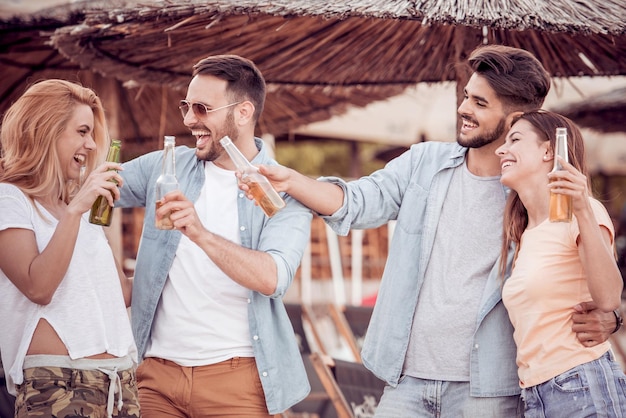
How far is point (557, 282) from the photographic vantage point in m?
2.80

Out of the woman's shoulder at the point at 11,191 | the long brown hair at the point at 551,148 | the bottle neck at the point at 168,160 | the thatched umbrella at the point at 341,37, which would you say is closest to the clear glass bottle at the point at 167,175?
the bottle neck at the point at 168,160

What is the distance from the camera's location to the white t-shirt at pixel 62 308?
2686mm

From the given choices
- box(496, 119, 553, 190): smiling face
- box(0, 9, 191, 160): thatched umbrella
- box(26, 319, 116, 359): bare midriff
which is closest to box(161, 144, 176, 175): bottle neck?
box(26, 319, 116, 359): bare midriff

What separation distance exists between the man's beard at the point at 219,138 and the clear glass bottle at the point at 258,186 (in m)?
0.26

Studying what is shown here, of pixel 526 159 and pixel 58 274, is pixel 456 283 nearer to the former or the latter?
pixel 526 159

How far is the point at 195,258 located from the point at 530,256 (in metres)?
1.16

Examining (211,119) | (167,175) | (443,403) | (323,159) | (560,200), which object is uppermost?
(323,159)

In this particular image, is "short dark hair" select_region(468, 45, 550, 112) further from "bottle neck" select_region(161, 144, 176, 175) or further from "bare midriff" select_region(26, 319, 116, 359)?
"bare midriff" select_region(26, 319, 116, 359)

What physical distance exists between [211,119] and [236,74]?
213 mm

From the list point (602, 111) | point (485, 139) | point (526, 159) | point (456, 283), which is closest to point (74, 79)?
point (485, 139)

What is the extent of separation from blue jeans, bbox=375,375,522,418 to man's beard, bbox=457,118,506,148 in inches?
33.9

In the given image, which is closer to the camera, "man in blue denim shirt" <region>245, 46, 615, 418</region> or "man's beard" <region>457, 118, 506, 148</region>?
"man in blue denim shirt" <region>245, 46, 615, 418</region>

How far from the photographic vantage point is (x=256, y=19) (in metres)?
3.76

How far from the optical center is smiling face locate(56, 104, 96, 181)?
289cm
